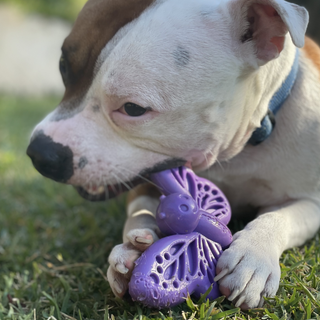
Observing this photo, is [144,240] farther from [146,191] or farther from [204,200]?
[146,191]

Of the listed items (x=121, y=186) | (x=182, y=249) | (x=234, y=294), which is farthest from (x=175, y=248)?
(x=121, y=186)

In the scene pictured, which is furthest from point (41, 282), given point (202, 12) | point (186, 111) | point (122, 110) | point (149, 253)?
point (202, 12)

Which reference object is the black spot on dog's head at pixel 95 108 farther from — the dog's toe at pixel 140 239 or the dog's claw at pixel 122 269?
the dog's claw at pixel 122 269

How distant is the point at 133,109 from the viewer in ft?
5.34

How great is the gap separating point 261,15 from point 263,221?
0.80 meters

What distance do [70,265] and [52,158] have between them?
501 millimetres

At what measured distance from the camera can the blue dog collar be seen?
1847 mm

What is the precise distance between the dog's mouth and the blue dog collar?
36cm

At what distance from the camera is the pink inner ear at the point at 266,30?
5.32 ft

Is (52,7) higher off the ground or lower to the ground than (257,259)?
lower

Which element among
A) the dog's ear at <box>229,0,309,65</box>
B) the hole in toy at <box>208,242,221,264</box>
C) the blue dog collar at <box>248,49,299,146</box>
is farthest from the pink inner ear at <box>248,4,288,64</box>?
the hole in toy at <box>208,242,221,264</box>

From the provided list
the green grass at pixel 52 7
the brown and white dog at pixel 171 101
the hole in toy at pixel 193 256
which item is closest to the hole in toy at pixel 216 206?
the brown and white dog at pixel 171 101

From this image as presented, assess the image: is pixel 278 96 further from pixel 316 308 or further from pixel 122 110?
pixel 316 308

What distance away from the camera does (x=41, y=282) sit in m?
1.75
